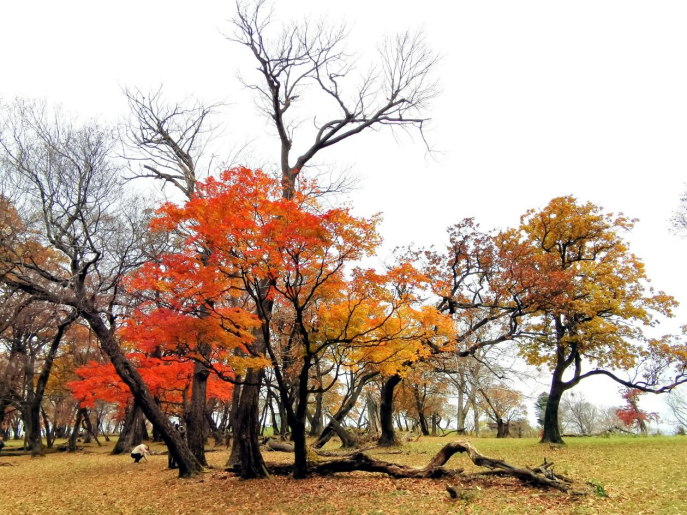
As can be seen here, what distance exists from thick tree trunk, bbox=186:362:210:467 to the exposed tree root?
2870mm

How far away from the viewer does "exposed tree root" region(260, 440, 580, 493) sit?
8.13 metres

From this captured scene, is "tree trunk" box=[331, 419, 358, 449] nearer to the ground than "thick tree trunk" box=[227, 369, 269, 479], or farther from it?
nearer to the ground

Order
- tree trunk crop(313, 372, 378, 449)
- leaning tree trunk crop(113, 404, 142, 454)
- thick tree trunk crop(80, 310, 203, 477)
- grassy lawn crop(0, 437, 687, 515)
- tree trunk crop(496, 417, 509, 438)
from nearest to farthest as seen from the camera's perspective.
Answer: grassy lawn crop(0, 437, 687, 515) < thick tree trunk crop(80, 310, 203, 477) < tree trunk crop(313, 372, 378, 449) < leaning tree trunk crop(113, 404, 142, 454) < tree trunk crop(496, 417, 509, 438)

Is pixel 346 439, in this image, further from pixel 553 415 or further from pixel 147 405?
pixel 147 405

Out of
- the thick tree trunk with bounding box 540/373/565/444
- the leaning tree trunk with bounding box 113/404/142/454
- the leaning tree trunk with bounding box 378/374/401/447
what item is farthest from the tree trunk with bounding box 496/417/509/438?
the leaning tree trunk with bounding box 113/404/142/454

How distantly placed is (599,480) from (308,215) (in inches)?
318

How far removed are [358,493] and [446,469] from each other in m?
→ 2.21

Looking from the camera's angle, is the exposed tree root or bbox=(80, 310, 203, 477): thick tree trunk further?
bbox=(80, 310, 203, 477): thick tree trunk

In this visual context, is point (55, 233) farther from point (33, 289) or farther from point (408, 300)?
point (408, 300)

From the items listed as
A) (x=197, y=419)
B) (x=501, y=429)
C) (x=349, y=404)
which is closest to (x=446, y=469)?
(x=197, y=419)

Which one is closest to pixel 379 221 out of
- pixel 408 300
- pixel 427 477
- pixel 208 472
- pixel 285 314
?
pixel 408 300

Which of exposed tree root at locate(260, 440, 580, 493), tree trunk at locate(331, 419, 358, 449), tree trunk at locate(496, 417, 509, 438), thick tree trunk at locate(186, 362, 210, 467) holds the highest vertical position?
thick tree trunk at locate(186, 362, 210, 467)

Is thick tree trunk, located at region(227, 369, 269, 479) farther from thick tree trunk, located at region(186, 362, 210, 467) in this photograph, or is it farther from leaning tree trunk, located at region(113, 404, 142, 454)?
leaning tree trunk, located at region(113, 404, 142, 454)

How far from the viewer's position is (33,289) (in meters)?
11.3
